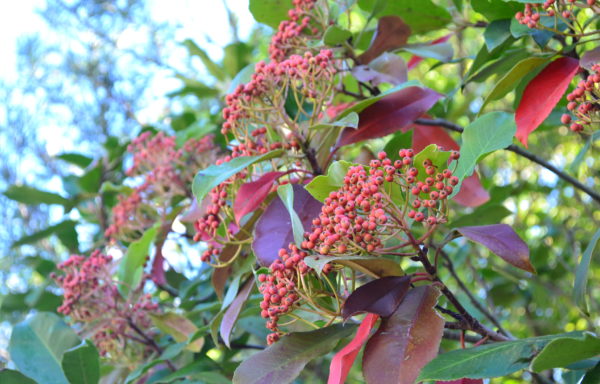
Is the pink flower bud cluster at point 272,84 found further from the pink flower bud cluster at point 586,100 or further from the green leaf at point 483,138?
the pink flower bud cluster at point 586,100

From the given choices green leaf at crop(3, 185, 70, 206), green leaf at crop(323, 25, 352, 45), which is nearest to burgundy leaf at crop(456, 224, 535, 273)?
green leaf at crop(323, 25, 352, 45)

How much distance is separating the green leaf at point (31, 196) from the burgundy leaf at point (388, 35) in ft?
5.07

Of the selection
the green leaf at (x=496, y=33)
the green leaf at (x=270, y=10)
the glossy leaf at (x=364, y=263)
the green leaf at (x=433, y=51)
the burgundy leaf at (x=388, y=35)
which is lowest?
the glossy leaf at (x=364, y=263)

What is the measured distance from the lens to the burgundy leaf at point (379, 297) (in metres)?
1.18

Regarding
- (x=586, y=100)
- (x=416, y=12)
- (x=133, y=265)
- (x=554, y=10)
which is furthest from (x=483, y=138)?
(x=133, y=265)

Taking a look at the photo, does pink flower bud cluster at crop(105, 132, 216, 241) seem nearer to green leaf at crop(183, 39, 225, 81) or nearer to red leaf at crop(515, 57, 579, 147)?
green leaf at crop(183, 39, 225, 81)

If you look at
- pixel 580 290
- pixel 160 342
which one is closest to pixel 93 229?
pixel 160 342

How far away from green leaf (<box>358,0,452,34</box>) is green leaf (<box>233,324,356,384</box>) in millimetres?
1003

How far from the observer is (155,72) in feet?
14.3

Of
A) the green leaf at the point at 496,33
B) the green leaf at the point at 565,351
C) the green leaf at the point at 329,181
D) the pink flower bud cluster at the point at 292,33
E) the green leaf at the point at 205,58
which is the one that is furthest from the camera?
the green leaf at the point at 205,58

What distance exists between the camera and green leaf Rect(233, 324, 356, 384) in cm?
124

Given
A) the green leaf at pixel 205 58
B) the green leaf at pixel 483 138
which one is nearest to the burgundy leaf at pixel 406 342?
the green leaf at pixel 483 138

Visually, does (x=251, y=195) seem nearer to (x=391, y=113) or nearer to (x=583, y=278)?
(x=391, y=113)

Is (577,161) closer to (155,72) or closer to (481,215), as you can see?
(481,215)
